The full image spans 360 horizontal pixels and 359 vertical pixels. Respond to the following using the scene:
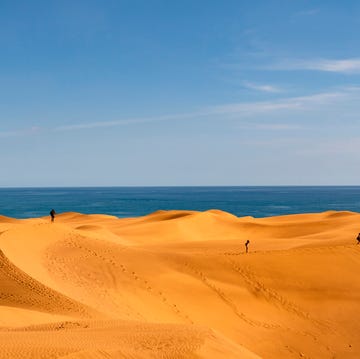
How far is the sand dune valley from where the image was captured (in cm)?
964

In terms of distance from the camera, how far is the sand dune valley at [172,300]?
9.64 m

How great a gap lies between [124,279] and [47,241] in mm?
5548

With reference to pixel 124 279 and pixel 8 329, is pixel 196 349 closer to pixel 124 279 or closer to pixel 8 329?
pixel 8 329

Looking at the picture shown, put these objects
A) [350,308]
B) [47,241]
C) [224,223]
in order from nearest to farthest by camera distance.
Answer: [350,308] < [47,241] < [224,223]

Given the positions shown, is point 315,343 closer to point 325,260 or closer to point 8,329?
point 325,260

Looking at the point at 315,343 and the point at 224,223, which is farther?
the point at 224,223

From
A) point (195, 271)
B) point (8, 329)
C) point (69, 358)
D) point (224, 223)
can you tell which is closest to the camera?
point (69, 358)

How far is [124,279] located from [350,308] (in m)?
9.14

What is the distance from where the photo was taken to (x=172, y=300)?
1792 cm

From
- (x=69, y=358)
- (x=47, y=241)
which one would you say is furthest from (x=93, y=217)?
(x=69, y=358)

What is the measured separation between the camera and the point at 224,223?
45500 millimetres

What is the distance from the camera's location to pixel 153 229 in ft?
132

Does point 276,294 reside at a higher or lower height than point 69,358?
lower

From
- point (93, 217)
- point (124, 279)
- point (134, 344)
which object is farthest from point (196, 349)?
point (93, 217)
